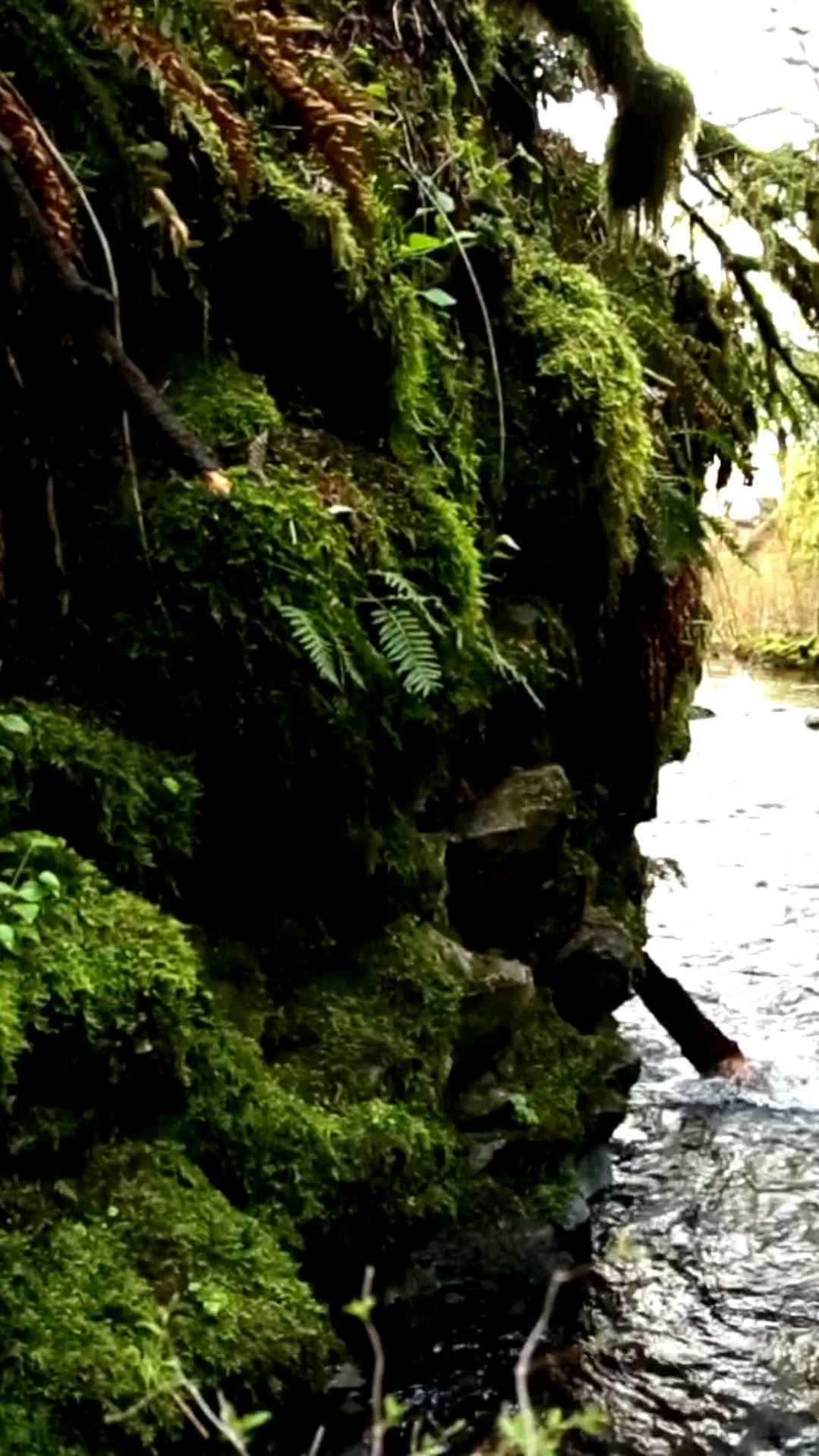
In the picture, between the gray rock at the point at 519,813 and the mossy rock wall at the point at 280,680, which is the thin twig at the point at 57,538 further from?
the gray rock at the point at 519,813

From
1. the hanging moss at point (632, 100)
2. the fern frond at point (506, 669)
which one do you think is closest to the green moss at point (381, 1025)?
the fern frond at point (506, 669)

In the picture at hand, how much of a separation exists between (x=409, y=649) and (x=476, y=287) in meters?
1.17

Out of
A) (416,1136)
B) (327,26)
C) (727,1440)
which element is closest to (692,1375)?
(727,1440)

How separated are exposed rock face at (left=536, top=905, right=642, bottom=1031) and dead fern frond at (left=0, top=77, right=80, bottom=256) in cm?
265

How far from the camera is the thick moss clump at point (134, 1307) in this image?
200cm

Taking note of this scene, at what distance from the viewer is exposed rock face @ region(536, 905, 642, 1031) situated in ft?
13.8

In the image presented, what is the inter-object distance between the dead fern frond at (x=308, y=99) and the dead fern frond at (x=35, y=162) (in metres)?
0.66

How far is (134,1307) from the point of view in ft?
7.00

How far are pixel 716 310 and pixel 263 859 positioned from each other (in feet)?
12.0

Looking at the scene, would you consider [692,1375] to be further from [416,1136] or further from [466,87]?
[466,87]

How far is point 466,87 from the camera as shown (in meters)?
4.27

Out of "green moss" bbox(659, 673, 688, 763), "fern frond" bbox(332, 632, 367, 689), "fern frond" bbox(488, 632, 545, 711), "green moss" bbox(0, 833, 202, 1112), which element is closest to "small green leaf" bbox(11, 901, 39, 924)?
→ "green moss" bbox(0, 833, 202, 1112)

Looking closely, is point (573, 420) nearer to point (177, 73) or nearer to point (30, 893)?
point (177, 73)

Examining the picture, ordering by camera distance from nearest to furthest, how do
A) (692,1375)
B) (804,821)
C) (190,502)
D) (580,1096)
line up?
1. (190,502)
2. (692,1375)
3. (580,1096)
4. (804,821)
